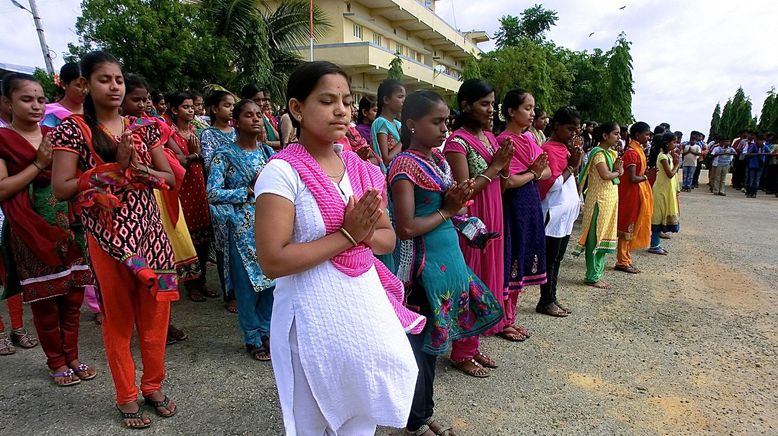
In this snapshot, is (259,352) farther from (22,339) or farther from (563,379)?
(563,379)

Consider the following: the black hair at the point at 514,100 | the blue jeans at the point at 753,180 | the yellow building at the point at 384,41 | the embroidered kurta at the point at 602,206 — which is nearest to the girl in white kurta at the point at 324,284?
the black hair at the point at 514,100

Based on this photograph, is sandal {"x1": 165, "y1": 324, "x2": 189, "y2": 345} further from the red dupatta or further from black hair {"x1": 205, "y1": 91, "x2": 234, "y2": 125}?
black hair {"x1": 205, "y1": 91, "x2": 234, "y2": 125}

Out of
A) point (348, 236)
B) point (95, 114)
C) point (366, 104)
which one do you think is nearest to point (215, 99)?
point (95, 114)

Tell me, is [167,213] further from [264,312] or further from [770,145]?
[770,145]

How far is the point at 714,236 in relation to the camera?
7945 mm

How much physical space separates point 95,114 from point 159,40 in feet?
40.2

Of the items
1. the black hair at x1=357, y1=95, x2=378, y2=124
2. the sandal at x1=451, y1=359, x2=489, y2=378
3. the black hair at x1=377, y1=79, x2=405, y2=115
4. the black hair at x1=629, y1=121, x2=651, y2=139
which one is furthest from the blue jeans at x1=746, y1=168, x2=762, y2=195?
the sandal at x1=451, y1=359, x2=489, y2=378

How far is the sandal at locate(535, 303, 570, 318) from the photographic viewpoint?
14.1 ft

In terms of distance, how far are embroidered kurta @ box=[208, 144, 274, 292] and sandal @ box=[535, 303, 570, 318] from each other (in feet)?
8.33

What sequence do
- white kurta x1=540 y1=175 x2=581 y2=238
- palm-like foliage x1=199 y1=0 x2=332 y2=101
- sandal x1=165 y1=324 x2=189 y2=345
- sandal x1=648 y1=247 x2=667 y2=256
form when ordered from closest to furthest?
sandal x1=165 y1=324 x2=189 y2=345 < white kurta x1=540 y1=175 x2=581 y2=238 < sandal x1=648 y1=247 x2=667 y2=256 < palm-like foliage x1=199 y1=0 x2=332 y2=101

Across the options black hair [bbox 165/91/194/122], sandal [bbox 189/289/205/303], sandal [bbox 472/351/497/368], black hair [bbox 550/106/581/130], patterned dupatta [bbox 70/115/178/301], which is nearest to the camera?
patterned dupatta [bbox 70/115/178/301]

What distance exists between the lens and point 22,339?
3582mm

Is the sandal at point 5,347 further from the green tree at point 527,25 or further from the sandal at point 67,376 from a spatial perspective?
the green tree at point 527,25

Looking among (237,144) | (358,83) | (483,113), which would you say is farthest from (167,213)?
(358,83)
